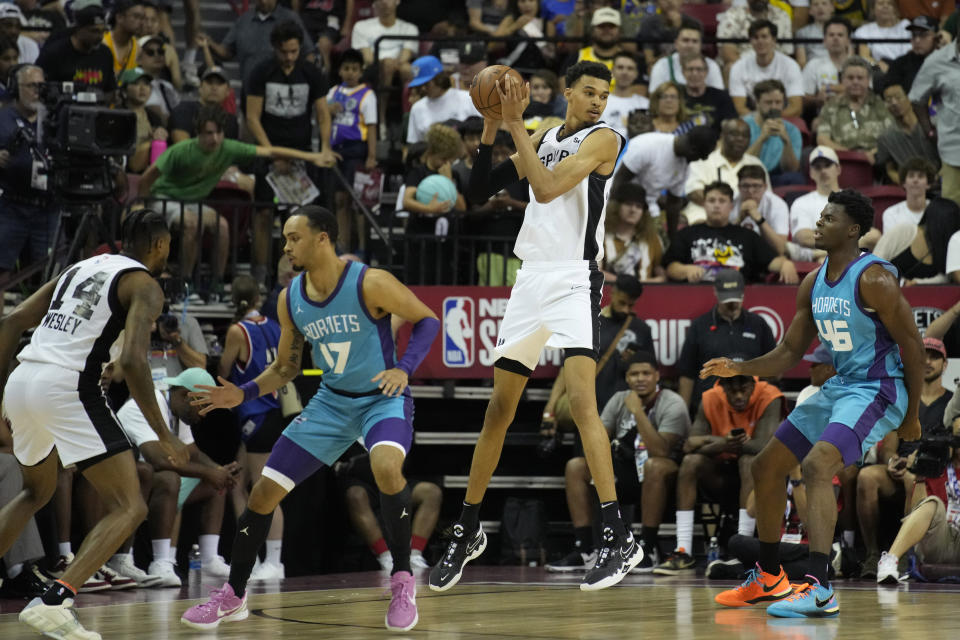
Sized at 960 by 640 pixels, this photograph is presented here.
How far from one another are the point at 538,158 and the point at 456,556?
2.12 m

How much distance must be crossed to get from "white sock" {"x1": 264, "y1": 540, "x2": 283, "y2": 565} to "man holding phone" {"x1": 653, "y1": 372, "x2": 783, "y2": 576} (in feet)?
9.29

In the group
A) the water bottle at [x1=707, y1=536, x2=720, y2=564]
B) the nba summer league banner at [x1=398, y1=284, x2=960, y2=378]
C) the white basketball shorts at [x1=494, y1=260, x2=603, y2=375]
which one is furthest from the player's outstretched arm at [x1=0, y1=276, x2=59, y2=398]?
the water bottle at [x1=707, y1=536, x2=720, y2=564]

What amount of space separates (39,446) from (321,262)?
164 cm

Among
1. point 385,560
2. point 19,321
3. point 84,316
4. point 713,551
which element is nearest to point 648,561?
point 713,551

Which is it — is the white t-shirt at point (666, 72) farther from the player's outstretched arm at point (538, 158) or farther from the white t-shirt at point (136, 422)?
the player's outstretched arm at point (538, 158)

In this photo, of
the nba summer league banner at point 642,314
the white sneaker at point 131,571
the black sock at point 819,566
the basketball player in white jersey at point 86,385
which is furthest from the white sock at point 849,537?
the basketball player in white jersey at point 86,385

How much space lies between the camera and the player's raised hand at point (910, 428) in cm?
721

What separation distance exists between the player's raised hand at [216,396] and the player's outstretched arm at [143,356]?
26cm

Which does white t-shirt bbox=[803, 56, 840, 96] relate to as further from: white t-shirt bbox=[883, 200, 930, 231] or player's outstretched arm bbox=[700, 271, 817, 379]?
player's outstretched arm bbox=[700, 271, 817, 379]

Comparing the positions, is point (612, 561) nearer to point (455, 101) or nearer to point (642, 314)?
point (642, 314)

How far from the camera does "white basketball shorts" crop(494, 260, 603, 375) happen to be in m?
6.94

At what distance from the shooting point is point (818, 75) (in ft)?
49.5

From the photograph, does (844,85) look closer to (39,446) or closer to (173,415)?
(173,415)

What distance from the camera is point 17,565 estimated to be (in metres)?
8.83
